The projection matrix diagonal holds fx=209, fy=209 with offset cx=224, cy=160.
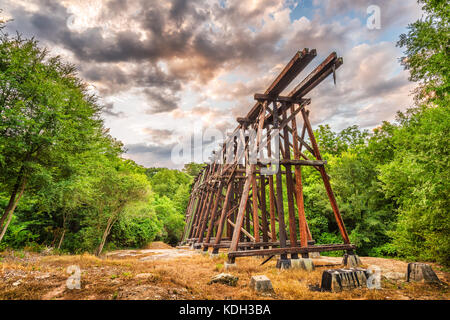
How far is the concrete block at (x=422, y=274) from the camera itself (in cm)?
480

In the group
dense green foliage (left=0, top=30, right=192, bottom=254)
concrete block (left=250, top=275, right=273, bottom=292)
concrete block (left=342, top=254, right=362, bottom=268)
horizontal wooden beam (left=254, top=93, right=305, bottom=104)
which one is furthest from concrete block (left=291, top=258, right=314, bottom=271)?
dense green foliage (left=0, top=30, right=192, bottom=254)

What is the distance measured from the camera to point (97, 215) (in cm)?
1574

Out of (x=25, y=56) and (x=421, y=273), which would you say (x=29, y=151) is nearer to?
(x=25, y=56)

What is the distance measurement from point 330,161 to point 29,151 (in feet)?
62.5

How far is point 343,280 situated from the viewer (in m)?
4.26

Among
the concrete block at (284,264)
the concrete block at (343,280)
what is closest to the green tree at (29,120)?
the concrete block at (284,264)

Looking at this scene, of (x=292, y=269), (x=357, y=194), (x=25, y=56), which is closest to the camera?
(x=292, y=269)

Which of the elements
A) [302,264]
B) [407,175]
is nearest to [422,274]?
[302,264]

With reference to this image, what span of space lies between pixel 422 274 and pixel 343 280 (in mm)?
2274

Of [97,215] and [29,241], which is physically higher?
[97,215]

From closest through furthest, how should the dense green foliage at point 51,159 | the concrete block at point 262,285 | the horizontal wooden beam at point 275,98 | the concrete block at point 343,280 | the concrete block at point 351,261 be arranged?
the concrete block at point 262,285, the concrete block at point 343,280, the concrete block at point 351,261, the horizontal wooden beam at point 275,98, the dense green foliage at point 51,159

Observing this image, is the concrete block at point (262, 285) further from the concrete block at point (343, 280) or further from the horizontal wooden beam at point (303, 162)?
the horizontal wooden beam at point (303, 162)

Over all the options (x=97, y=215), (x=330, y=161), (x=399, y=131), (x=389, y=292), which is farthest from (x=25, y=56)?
(x=399, y=131)

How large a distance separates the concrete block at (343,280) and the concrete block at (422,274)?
63.0 inches
